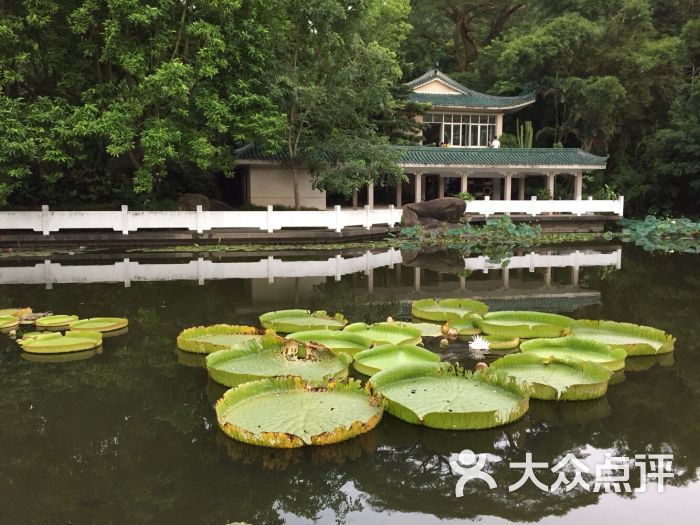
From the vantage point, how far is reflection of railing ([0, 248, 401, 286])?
1097 centimetres

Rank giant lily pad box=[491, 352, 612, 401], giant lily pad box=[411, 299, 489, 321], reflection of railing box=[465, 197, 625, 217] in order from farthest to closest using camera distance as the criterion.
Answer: reflection of railing box=[465, 197, 625, 217], giant lily pad box=[411, 299, 489, 321], giant lily pad box=[491, 352, 612, 401]

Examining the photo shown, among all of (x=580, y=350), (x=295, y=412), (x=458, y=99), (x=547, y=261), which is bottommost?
(x=295, y=412)

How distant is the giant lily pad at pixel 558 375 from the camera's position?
4.51 metres

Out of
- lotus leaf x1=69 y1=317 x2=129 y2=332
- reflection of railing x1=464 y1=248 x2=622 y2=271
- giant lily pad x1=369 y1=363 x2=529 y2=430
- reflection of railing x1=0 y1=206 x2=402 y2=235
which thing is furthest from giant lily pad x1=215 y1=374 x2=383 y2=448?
reflection of railing x1=0 y1=206 x2=402 y2=235

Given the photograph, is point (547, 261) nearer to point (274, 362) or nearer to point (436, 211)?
point (436, 211)

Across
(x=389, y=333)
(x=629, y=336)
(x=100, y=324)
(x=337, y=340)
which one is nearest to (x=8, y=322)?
(x=100, y=324)

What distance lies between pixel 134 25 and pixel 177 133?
348 cm

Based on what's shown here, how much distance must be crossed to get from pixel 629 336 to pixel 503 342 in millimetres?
1327

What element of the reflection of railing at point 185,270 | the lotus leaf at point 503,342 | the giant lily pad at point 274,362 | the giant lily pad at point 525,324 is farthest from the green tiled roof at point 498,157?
the giant lily pad at point 274,362

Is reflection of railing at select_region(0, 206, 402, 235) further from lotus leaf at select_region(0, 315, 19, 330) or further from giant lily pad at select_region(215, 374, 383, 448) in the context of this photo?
giant lily pad at select_region(215, 374, 383, 448)

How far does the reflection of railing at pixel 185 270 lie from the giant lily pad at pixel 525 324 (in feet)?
16.9

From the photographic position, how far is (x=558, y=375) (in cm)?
477

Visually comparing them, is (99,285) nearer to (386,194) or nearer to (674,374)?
(674,374)

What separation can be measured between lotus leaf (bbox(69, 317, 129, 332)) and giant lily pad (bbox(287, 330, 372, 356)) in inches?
91.8
